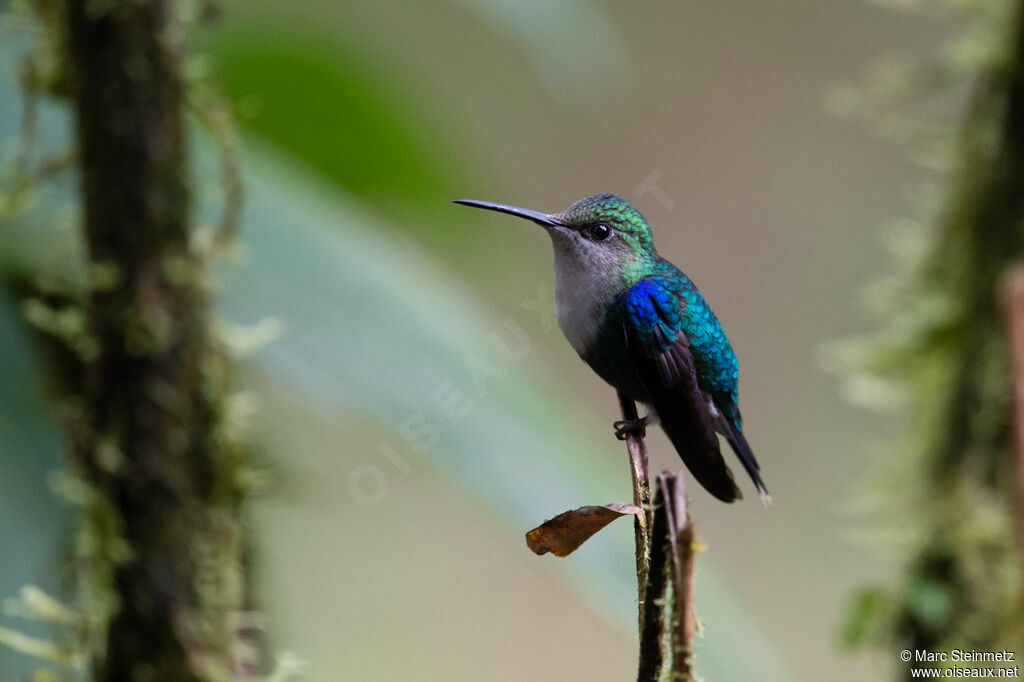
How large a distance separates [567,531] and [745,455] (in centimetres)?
13

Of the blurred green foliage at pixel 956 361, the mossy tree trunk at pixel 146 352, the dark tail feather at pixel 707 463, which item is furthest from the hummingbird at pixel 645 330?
the blurred green foliage at pixel 956 361

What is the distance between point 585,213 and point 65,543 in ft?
2.46

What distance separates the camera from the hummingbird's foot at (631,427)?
0.54 meters

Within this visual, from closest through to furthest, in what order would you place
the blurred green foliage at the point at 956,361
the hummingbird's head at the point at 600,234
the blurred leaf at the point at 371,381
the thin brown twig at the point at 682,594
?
the thin brown twig at the point at 682,594
the hummingbird's head at the point at 600,234
the blurred leaf at the point at 371,381
the blurred green foliage at the point at 956,361

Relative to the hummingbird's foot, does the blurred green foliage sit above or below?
above

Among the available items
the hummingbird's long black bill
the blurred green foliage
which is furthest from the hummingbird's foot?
the blurred green foliage

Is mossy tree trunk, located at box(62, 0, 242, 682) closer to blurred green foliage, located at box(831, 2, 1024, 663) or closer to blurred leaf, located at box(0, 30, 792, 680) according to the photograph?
blurred leaf, located at box(0, 30, 792, 680)

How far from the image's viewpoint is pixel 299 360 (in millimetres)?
1026

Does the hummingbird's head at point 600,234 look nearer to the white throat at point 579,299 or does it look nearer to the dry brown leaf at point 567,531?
the white throat at point 579,299

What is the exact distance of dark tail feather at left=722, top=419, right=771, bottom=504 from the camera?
498 millimetres

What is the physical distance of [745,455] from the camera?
534mm

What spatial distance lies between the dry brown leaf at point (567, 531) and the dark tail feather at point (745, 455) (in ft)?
0.26

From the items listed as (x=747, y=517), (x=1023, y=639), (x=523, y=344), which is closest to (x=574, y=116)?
(x=747, y=517)

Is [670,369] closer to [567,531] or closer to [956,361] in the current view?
[567,531]
